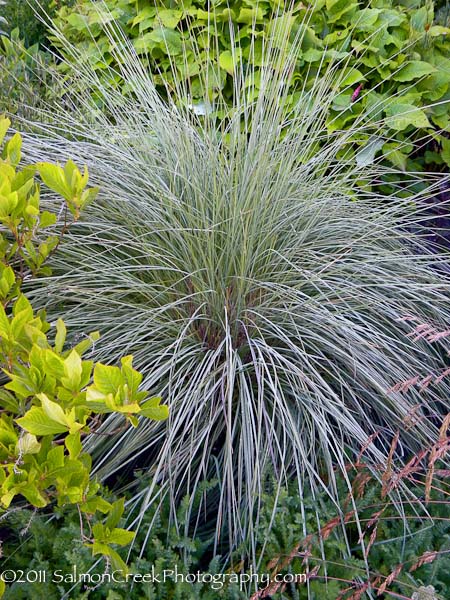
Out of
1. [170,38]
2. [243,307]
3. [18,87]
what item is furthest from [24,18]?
[243,307]

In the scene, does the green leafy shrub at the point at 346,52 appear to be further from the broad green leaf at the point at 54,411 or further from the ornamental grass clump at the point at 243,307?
the broad green leaf at the point at 54,411

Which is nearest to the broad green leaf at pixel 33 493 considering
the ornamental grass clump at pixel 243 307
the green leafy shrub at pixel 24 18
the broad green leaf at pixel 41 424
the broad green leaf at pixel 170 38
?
the broad green leaf at pixel 41 424

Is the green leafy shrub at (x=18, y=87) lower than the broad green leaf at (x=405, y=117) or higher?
higher

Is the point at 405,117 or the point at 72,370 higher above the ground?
the point at 405,117

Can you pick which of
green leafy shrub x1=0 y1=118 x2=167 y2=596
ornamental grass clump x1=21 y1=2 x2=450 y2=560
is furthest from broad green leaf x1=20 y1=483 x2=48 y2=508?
ornamental grass clump x1=21 y1=2 x2=450 y2=560

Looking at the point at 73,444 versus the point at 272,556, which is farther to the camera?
the point at 272,556

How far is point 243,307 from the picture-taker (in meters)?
1.92

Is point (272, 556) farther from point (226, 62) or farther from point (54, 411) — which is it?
point (226, 62)

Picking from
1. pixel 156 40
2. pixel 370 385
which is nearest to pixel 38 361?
pixel 370 385

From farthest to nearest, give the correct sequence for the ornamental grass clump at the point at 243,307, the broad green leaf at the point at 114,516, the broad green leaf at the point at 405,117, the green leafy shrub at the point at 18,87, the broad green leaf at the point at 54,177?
the green leafy shrub at the point at 18,87
the broad green leaf at the point at 405,117
the ornamental grass clump at the point at 243,307
the broad green leaf at the point at 54,177
the broad green leaf at the point at 114,516

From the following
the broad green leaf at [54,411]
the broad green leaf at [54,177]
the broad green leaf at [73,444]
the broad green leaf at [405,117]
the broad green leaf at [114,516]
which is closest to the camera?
the broad green leaf at [54,411]

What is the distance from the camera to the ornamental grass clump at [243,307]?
168cm

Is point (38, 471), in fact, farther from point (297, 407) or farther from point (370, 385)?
point (370, 385)

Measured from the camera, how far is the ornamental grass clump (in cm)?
168
